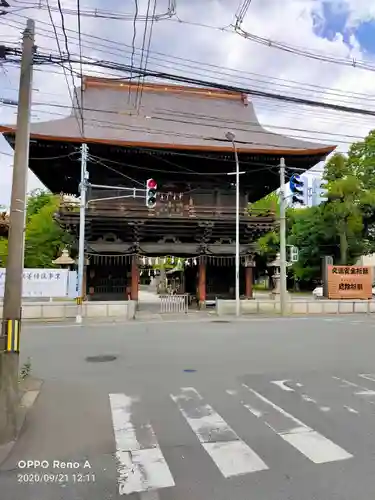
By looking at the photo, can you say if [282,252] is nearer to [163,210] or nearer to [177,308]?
[177,308]

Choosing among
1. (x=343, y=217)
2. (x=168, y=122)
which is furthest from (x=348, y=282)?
(x=343, y=217)

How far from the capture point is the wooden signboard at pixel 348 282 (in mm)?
26062

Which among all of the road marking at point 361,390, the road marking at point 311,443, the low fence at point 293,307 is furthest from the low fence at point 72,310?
the road marking at point 311,443

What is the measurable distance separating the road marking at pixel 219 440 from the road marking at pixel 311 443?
544 mm

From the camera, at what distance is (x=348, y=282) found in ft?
86.3

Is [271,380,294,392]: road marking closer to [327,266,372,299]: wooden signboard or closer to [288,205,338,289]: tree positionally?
[327,266,372,299]: wooden signboard

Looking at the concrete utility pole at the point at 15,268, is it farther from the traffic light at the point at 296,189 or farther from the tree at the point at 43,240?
the tree at the point at 43,240

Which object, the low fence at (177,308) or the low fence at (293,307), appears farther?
the low fence at (293,307)

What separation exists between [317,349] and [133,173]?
56.7 ft

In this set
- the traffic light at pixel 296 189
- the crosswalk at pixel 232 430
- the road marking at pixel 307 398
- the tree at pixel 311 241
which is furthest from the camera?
the tree at pixel 311 241

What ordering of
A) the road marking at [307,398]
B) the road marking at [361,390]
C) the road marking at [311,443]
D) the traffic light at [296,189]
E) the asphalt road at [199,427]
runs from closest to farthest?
the asphalt road at [199,427] < the road marking at [311,443] < the road marking at [307,398] < the road marking at [361,390] < the traffic light at [296,189]

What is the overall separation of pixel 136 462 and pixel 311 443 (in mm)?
1973

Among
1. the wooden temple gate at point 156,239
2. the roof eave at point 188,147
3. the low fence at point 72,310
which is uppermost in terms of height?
the roof eave at point 188,147

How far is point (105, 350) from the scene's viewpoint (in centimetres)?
1173
